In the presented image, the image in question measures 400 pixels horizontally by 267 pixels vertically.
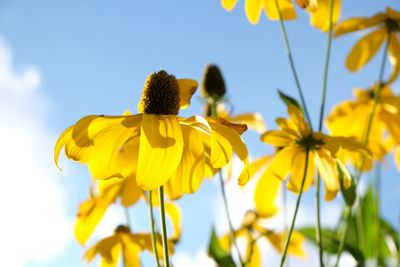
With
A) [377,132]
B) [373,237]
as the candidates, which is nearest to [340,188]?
[373,237]

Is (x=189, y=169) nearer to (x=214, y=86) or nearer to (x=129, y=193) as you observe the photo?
(x=129, y=193)

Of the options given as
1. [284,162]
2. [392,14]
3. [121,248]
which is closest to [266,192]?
[284,162]

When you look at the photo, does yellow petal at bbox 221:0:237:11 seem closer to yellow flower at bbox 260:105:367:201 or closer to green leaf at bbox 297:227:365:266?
yellow flower at bbox 260:105:367:201

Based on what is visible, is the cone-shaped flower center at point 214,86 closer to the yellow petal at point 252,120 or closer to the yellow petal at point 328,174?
the yellow petal at point 252,120

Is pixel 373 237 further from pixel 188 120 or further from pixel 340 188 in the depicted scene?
pixel 188 120

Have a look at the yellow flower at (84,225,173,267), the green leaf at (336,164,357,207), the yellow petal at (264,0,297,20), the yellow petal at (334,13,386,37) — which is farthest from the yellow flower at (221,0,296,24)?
the yellow flower at (84,225,173,267)

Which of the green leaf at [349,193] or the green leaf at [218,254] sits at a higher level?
the green leaf at [349,193]

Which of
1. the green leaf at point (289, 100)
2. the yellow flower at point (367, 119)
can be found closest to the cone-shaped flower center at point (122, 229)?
the green leaf at point (289, 100)

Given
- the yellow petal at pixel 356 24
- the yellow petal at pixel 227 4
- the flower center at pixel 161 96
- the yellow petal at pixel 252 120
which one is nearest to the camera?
the flower center at pixel 161 96
